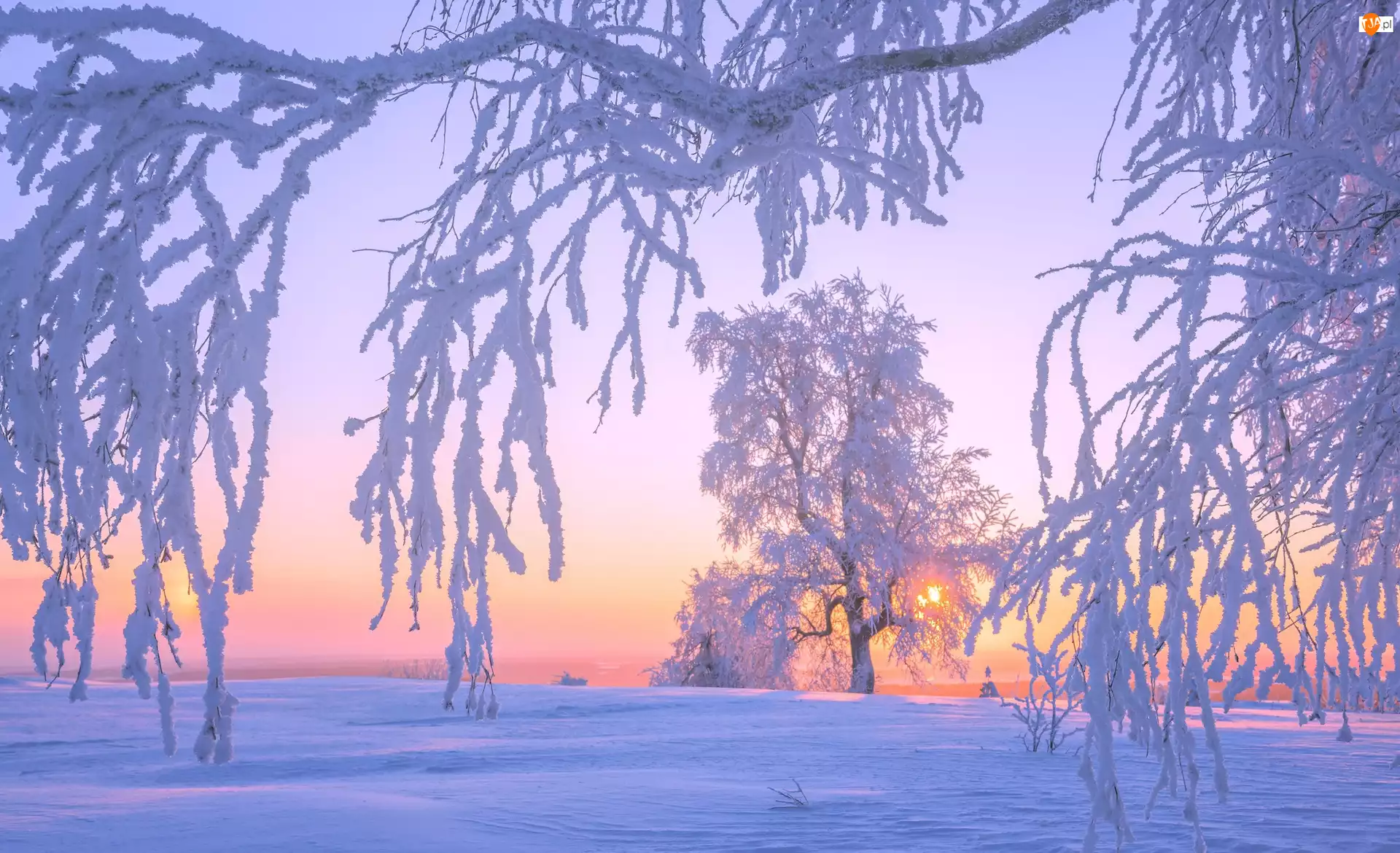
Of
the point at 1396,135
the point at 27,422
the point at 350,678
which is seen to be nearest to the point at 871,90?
the point at 1396,135

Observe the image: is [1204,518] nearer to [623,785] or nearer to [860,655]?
[623,785]

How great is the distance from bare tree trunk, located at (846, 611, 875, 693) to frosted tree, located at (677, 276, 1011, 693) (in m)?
0.03

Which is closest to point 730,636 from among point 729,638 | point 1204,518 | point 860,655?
point 729,638

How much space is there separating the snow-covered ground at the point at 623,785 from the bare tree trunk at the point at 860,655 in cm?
1028

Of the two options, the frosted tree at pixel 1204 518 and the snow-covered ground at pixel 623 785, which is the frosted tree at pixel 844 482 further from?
the frosted tree at pixel 1204 518

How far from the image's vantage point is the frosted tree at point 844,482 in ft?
56.3

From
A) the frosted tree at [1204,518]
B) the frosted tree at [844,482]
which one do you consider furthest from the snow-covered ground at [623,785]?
the frosted tree at [844,482]

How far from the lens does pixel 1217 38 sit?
12.0 ft

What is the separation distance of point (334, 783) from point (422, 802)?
0.88 meters

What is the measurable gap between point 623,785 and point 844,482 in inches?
561

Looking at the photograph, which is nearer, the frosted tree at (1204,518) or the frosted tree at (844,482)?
the frosted tree at (1204,518)

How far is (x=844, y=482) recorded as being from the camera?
1770cm

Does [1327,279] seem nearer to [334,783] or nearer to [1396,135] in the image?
[1396,135]

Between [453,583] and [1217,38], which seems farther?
[1217,38]
